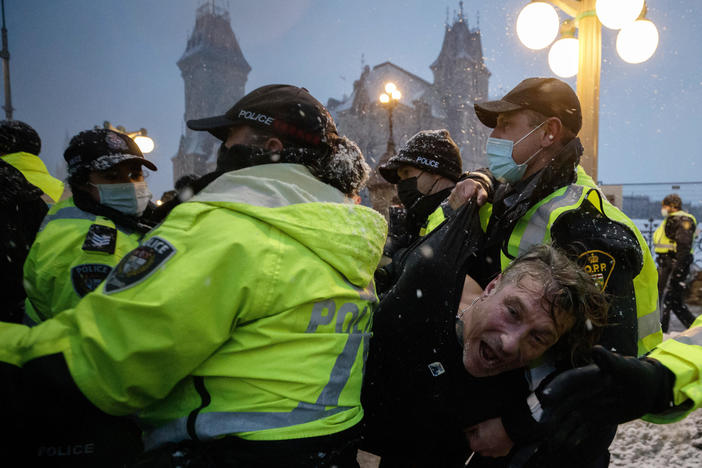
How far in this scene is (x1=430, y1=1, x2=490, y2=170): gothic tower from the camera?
4972 centimetres

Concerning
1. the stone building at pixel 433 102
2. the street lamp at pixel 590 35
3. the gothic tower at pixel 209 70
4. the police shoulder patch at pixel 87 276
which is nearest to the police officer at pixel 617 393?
the police shoulder patch at pixel 87 276

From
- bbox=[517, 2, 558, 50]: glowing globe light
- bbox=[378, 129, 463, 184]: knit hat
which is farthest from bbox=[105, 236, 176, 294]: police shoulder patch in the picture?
bbox=[517, 2, 558, 50]: glowing globe light

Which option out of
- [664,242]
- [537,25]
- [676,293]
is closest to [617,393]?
[537,25]

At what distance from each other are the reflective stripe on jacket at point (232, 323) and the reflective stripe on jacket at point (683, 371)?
1027 mm

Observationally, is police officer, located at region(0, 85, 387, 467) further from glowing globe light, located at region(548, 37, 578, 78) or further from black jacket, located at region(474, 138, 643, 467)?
glowing globe light, located at region(548, 37, 578, 78)

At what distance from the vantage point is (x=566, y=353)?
163 centimetres

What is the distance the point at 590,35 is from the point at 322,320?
461 centimetres

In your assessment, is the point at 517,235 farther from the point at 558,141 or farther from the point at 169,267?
the point at 169,267

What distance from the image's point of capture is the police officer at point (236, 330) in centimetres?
98

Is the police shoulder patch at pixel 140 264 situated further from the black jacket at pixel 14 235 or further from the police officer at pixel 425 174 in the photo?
the police officer at pixel 425 174

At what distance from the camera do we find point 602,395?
4.10ft

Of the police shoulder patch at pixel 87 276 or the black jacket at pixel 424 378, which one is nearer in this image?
the black jacket at pixel 424 378

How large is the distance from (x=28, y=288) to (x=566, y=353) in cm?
241

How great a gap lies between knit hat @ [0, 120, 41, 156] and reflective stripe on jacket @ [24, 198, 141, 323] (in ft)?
4.77
